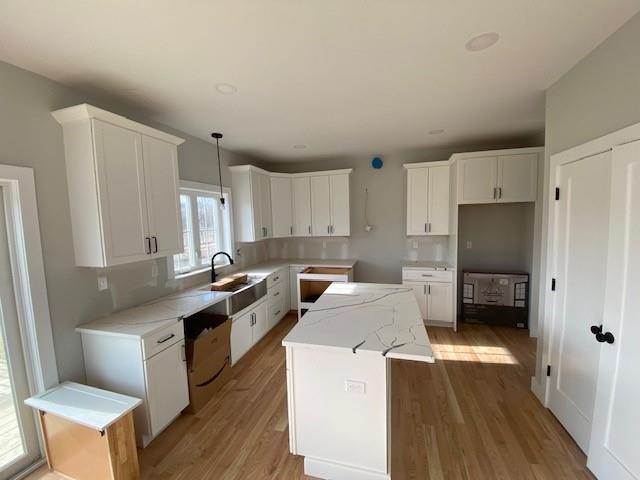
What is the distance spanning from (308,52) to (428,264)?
3.34 meters

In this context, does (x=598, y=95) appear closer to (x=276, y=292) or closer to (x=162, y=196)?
(x=162, y=196)

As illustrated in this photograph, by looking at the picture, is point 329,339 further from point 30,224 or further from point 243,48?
point 30,224

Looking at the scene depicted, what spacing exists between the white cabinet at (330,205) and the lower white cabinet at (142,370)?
9.38ft

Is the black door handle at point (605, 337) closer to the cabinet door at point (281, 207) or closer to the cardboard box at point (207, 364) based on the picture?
the cardboard box at point (207, 364)

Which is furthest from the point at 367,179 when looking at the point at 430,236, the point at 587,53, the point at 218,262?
the point at 587,53

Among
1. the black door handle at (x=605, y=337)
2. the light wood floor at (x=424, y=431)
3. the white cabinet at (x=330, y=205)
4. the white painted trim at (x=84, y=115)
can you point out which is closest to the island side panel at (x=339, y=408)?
the light wood floor at (x=424, y=431)

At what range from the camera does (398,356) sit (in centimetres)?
139

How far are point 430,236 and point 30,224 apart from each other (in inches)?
176

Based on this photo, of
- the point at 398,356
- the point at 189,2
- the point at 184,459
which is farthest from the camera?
the point at 184,459

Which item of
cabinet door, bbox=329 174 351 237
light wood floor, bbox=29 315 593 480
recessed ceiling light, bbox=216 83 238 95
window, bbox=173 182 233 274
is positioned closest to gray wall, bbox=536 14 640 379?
light wood floor, bbox=29 315 593 480

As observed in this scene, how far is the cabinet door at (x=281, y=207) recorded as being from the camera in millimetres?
4441

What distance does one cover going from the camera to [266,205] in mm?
4277

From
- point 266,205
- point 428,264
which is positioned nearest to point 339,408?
point 428,264

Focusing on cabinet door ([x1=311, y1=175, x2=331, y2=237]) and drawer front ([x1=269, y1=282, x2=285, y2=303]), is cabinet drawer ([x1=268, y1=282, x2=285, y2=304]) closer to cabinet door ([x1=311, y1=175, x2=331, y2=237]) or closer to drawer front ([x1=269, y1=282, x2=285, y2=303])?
drawer front ([x1=269, y1=282, x2=285, y2=303])
